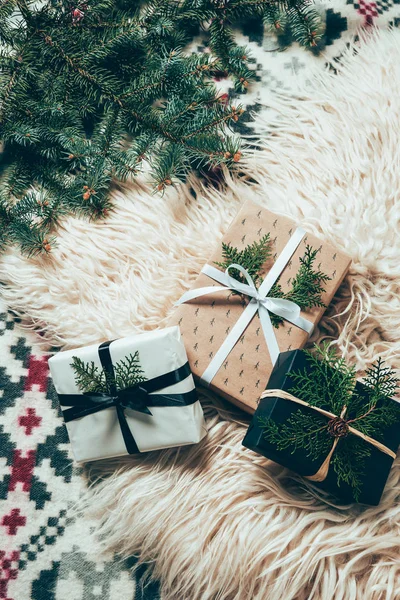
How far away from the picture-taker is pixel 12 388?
37.9 inches

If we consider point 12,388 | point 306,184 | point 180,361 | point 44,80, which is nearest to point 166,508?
point 180,361

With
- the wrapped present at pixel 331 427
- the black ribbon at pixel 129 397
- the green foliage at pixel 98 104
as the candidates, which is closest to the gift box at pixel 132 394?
the black ribbon at pixel 129 397

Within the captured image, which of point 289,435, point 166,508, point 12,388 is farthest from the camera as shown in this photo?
point 12,388

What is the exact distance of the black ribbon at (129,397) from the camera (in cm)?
80

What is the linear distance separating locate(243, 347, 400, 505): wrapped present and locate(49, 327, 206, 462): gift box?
0.13 metres

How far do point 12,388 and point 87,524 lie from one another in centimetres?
30

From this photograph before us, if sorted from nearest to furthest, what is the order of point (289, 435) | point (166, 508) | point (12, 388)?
point (289, 435) → point (166, 508) → point (12, 388)

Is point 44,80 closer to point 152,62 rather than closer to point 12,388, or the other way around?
point 152,62

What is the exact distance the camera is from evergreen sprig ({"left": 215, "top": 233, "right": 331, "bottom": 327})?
32.7 inches

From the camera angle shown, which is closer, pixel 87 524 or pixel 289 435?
pixel 289 435

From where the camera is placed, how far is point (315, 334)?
2.92ft

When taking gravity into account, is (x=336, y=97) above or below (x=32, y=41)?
above

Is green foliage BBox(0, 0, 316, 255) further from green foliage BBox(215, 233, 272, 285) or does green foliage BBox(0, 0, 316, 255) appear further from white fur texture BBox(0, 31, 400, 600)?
green foliage BBox(215, 233, 272, 285)

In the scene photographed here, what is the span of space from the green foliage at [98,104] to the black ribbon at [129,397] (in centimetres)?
29
